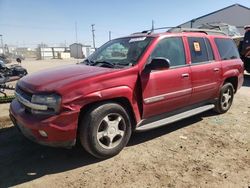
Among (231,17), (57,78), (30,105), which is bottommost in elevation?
(30,105)

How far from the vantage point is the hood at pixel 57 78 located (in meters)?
4.02

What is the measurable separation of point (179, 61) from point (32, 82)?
8.29 ft

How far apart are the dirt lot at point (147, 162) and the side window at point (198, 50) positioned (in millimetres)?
1337

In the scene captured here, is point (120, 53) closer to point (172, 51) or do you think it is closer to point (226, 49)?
point (172, 51)

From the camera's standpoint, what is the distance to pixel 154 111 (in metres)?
4.91

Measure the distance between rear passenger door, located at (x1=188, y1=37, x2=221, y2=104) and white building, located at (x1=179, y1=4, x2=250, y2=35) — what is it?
39.2 metres

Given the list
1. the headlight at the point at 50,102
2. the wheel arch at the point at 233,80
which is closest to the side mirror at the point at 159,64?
the headlight at the point at 50,102

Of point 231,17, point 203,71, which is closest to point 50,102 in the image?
point 203,71

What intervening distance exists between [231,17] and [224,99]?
41.2m

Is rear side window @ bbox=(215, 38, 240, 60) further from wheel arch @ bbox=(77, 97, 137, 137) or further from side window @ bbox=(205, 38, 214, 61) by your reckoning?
wheel arch @ bbox=(77, 97, 137, 137)

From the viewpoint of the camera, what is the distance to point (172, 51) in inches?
207

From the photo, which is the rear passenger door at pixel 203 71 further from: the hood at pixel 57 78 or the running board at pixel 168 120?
the hood at pixel 57 78

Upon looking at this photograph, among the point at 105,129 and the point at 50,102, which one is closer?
the point at 50,102

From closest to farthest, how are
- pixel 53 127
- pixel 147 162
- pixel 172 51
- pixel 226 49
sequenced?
pixel 53 127
pixel 147 162
pixel 172 51
pixel 226 49
